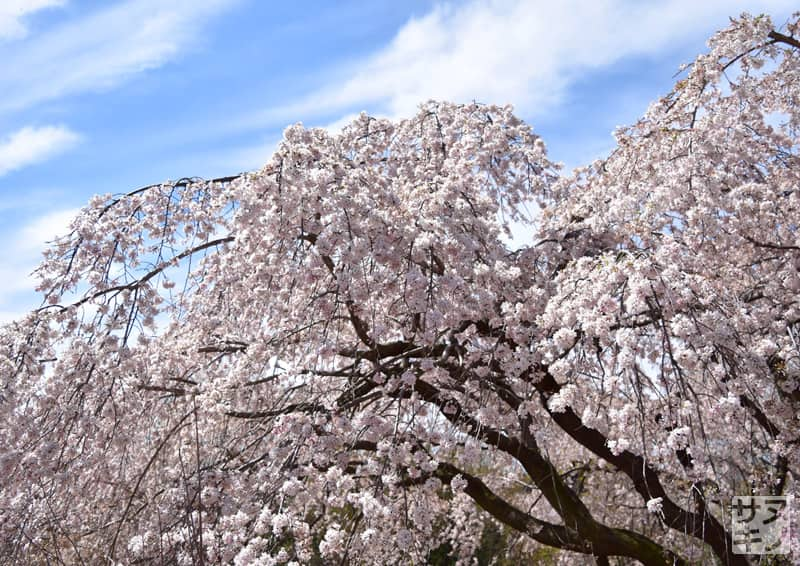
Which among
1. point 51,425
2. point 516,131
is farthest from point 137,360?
point 516,131

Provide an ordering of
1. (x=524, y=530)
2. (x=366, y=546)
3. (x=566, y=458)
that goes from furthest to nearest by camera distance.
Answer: (x=566, y=458) < (x=524, y=530) < (x=366, y=546)

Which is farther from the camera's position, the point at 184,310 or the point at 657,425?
the point at 184,310

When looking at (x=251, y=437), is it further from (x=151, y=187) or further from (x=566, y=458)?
(x=566, y=458)

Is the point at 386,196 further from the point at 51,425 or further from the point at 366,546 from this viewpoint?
the point at 51,425

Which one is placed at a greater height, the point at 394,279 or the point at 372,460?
the point at 394,279

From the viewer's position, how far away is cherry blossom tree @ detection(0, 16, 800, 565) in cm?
423

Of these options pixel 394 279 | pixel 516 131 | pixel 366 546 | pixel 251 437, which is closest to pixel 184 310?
pixel 251 437

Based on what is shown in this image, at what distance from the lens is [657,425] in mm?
4656

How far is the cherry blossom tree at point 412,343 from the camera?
13.9ft

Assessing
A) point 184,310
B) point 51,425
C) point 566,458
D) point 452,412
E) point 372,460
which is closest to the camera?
point 372,460

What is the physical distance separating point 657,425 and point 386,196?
8.20 ft

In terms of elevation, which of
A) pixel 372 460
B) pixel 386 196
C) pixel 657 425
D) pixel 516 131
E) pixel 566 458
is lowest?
A: pixel 372 460

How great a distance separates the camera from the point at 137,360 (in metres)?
5.21

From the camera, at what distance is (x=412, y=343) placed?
5859mm
